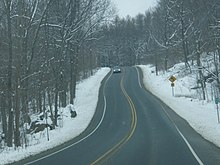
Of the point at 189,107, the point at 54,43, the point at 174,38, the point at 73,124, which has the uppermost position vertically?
the point at 174,38

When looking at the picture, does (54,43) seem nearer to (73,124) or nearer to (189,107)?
(73,124)

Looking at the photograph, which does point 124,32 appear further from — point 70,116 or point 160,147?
point 160,147

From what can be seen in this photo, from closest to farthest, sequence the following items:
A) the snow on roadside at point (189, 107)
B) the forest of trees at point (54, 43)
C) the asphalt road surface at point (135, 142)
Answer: the asphalt road surface at point (135, 142)
the snow on roadside at point (189, 107)
the forest of trees at point (54, 43)

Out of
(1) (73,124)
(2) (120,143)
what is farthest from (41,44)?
(2) (120,143)

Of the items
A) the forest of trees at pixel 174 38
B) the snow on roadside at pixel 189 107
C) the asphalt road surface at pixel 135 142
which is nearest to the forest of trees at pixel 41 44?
the asphalt road surface at pixel 135 142

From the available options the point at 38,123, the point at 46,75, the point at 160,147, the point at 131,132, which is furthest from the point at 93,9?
the point at 160,147

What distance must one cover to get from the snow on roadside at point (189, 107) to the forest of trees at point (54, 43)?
9.88 feet

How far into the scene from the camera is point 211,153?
615 inches

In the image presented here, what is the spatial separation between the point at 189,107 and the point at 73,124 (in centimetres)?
1081

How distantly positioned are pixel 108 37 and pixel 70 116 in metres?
95.8

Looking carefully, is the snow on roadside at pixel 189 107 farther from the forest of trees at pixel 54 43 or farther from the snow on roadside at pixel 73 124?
the snow on roadside at pixel 73 124

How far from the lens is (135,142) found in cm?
2012

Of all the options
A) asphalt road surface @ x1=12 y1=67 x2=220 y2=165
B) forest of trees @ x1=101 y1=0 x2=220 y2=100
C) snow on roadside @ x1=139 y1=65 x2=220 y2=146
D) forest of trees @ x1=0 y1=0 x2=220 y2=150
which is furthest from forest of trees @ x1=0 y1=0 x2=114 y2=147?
snow on roadside @ x1=139 y1=65 x2=220 y2=146

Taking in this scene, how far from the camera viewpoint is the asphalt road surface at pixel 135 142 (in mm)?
14816
